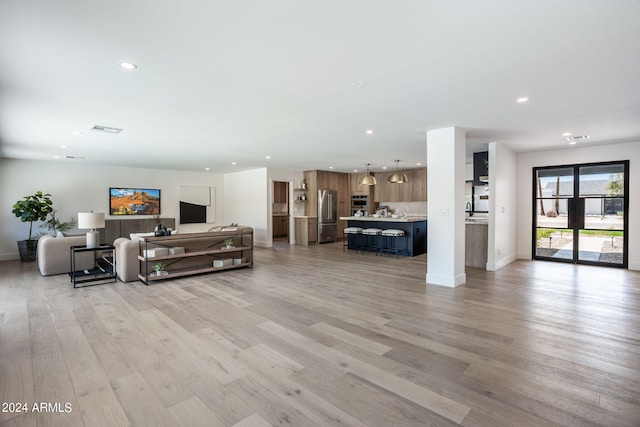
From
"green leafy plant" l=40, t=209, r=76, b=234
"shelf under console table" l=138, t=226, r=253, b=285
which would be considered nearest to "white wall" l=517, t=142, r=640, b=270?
"shelf under console table" l=138, t=226, r=253, b=285

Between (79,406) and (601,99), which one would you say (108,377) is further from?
(601,99)

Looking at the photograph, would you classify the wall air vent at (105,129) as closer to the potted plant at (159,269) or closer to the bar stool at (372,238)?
the potted plant at (159,269)

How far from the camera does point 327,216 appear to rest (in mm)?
10703

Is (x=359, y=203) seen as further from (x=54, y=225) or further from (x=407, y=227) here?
A: (x=54, y=225)

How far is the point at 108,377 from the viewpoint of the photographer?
2.38 metres

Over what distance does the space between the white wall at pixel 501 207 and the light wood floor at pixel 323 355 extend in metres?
1.36

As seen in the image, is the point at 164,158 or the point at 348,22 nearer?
the point at 348,22

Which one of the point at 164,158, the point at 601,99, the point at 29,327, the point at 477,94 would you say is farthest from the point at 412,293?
the point at 164,158

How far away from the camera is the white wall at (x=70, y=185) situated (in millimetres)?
7754

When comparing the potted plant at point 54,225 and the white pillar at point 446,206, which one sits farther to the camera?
the potted plant at point 54,225

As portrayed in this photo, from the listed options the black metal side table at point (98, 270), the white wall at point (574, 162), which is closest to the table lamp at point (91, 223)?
the black metal side table at point (98, 270)

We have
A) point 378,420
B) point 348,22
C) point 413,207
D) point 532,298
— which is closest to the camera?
point 378,420

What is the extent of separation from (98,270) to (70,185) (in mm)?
4271

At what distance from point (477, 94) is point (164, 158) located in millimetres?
6988
